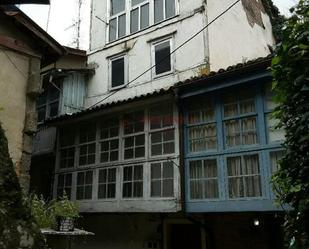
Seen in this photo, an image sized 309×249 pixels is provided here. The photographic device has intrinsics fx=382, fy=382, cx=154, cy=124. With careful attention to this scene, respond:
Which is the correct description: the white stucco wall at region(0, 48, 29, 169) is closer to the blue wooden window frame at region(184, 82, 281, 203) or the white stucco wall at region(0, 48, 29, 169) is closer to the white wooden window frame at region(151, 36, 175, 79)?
the blue wooden window frame at region(184, 82, 281, 203)

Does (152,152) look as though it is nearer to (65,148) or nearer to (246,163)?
(246,163)

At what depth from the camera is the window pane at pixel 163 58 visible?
14219 mm

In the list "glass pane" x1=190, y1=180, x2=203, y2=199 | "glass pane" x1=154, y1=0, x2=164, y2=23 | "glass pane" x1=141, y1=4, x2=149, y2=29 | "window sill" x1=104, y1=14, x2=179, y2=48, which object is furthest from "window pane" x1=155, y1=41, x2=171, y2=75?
"glass pane" x1=190, y1=180, x2=203, y2=199

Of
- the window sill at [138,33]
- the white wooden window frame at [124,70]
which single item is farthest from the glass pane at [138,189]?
the window sill at [138,33]

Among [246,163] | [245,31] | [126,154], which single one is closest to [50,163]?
[126,154]

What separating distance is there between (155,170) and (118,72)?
6.40 m

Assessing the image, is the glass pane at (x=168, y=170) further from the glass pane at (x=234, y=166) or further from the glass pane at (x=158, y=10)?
the glass pane at (x=158, y=10)

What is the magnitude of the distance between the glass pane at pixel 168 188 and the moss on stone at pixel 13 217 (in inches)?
297

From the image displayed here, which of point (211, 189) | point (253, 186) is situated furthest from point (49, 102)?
point (253, 186)

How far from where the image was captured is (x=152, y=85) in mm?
14320

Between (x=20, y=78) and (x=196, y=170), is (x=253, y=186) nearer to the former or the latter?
(x=196, y=170)

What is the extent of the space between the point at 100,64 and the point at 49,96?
8.53 ft

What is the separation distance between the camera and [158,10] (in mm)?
15117

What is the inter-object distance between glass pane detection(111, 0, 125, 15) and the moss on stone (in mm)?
14674
